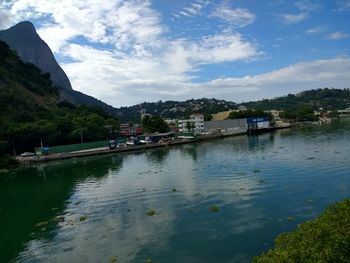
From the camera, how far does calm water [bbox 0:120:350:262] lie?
22.7 m

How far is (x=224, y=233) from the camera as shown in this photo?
24031 millimetres

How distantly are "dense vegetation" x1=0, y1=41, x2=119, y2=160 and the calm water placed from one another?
46071mm

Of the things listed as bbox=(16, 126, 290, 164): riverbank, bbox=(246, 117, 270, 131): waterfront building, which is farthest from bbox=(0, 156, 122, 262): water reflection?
bbox=(246, 117, 270, 131): waterfront building

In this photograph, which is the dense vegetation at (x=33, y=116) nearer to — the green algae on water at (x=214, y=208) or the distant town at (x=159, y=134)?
the distant town at (x=159, y=134)

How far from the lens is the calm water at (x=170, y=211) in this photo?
2267 cm

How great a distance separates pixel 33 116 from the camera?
111250mm

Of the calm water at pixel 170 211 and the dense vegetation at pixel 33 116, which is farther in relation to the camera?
the dense vegetation at pixel 33 116

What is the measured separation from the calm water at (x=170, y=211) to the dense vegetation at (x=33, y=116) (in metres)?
46.1

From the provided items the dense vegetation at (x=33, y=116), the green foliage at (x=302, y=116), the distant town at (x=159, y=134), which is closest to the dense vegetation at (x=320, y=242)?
the distant town at (x=159, y=134)

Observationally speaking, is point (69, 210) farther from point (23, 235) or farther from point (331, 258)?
point (331, 258)

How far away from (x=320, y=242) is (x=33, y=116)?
110 meters

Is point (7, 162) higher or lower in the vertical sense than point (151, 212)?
higher

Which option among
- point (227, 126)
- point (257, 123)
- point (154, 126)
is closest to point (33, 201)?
point (154, 126)

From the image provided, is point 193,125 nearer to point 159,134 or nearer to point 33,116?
point 159,134
